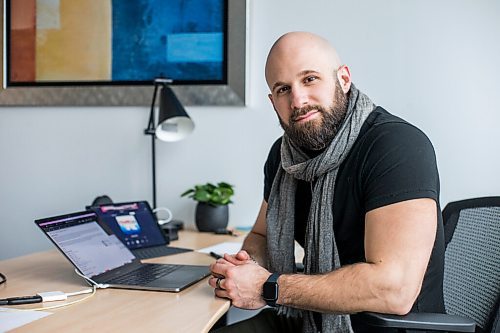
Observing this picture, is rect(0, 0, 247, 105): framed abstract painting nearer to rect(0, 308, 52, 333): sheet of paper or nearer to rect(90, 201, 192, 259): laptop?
rect(90, 201, 192, 259): laptop

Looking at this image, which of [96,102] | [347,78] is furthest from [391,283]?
[96,102]

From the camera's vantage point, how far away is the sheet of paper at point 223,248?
7.93 ft

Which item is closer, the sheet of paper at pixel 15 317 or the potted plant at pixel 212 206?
the sheet of paper at pixel 15 317

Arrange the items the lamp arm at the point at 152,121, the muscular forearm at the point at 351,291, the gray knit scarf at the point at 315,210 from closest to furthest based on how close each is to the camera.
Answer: the muscular forearm at the point at 351,291
the gray knit scarf at the point at 315,210
the lamp arm at the point at 152,121

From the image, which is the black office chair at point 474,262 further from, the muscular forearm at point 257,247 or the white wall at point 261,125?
the white wall at point 261,125

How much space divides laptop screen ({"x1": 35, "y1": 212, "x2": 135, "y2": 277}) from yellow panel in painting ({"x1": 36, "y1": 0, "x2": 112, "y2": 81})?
1.21 metres

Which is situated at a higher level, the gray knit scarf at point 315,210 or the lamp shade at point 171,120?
the lamp shade at point 171,120

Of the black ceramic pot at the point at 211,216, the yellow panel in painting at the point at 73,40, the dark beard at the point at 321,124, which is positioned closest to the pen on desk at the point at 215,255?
the black ceramic pot at the point at 211,216

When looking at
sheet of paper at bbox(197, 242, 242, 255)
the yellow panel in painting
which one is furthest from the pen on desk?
the yellow panel in painting

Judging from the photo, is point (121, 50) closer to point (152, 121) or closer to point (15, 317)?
point (152, 121)

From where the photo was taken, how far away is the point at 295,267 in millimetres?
2023

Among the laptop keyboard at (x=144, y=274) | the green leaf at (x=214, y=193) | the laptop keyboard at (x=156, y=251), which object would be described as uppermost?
the green leaf at (x=214, y=193)

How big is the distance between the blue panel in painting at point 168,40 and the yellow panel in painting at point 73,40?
0.05 metres

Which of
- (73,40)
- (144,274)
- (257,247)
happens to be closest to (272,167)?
(257,247)
